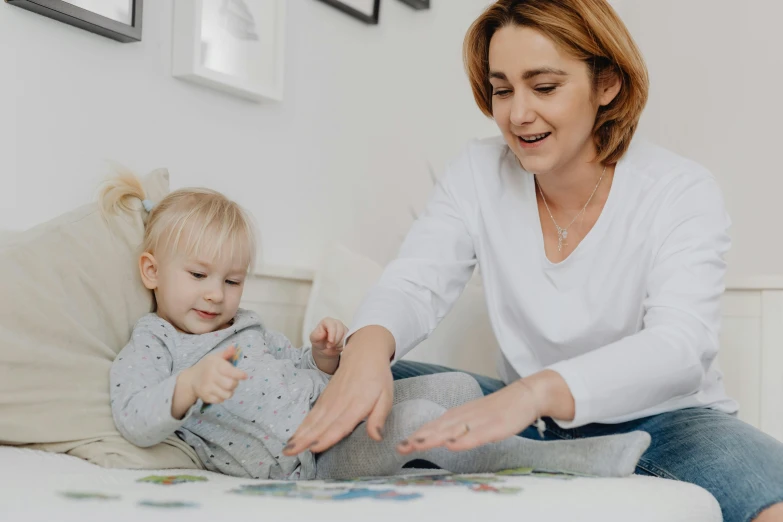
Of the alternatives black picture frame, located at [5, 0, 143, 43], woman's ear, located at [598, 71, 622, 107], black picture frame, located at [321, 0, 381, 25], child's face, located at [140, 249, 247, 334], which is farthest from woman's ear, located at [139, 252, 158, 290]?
black picture frame, located at [321, 0, 381, 25]

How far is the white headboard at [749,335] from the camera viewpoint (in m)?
1.79

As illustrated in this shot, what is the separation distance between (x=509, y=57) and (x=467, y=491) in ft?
2.60

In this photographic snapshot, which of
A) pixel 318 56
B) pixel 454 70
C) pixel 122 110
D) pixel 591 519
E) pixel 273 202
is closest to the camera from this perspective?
pixel 591 519

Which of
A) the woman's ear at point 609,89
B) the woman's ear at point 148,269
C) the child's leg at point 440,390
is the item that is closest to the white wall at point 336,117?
the woman's ear at point 148,269

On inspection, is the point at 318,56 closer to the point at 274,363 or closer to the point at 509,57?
the point at 509,57

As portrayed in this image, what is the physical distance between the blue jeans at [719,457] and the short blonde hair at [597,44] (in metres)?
0.49

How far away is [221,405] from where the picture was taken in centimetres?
117

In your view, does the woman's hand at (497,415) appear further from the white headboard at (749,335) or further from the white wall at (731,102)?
the white wall at (731,102)

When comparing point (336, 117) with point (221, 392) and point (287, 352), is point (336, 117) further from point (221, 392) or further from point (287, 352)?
point (221, 392)

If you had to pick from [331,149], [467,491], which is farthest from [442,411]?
[331,149]

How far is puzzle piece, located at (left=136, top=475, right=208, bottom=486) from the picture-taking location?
91 cm

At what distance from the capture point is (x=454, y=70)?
8.44 ft

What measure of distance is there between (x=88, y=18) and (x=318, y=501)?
98 centimetres

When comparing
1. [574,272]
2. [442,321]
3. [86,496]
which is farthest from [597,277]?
[86,496]
